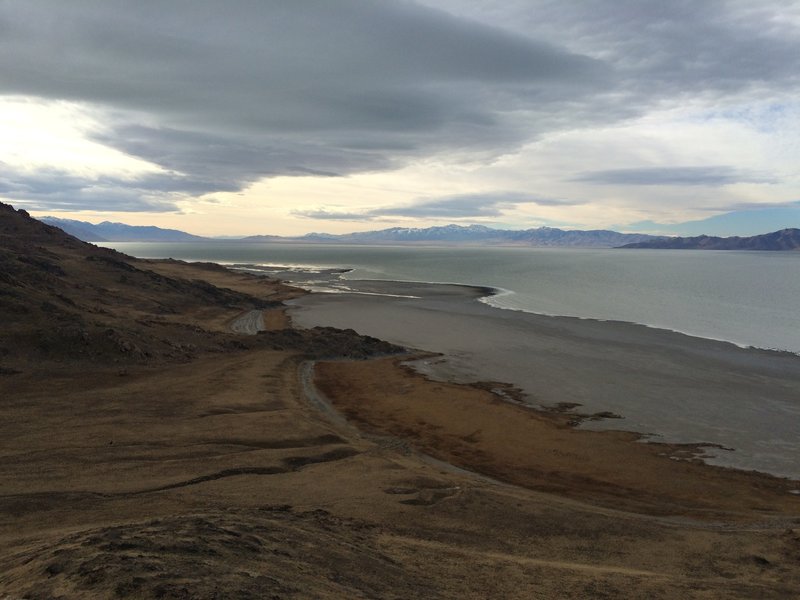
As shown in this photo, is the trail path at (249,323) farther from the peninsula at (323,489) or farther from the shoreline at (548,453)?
the shoreline at (548,453)

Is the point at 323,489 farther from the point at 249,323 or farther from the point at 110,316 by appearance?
the point at 249,323

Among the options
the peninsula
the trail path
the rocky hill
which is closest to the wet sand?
the peninsula

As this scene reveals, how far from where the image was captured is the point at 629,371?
1465 inches

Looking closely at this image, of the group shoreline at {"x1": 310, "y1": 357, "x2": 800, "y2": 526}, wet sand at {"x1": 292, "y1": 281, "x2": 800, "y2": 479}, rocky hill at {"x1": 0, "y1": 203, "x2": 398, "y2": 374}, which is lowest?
shoreline at {"x1": 310, "y1": 357, "x2": 800, "y2": 526}

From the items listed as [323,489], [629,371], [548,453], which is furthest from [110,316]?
[629,371]

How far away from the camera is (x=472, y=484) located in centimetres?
1769

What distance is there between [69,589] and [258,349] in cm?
3255

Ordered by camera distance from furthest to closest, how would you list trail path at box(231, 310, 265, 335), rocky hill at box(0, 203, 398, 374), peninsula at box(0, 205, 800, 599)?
trail path at box(231, 310, 265, 335) → rocky hill at box(0, 203, 398, 374) → peninsula at box(0, 205, 800, 599)

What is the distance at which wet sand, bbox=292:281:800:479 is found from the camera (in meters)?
25.1

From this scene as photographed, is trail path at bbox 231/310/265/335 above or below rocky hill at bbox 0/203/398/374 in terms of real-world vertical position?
below

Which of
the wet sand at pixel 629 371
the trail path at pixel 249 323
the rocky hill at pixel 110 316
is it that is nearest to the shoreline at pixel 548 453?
the wet sand at pixel 629 371

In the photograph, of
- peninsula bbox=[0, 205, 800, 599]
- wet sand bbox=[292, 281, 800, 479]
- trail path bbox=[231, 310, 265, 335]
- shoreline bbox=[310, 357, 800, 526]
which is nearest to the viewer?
peninsula bbox=[0, 205, 800, 599]

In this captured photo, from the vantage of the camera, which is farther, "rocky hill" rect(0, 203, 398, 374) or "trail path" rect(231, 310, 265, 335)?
"trail path" rect(231, 310, 265, 335)

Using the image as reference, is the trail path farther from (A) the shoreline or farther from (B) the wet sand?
(A) the shoreline
